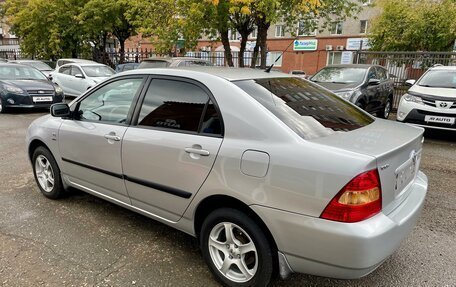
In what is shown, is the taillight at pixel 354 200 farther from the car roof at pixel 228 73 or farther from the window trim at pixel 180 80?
the car roof at pixel 228 73

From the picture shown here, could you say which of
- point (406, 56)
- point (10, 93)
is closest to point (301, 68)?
point (406, 56)

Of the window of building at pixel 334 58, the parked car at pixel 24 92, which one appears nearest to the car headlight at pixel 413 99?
the parked car at pixel 24 92

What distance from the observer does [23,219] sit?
3635 millimetres

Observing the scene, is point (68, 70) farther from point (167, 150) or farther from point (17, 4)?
point (17, 4)

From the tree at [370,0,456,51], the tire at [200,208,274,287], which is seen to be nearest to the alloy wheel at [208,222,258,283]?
the tire at [200,208,274,287]

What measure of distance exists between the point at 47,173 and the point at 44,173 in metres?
0.07

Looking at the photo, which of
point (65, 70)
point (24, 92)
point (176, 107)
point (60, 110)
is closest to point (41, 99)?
point (24, 92)

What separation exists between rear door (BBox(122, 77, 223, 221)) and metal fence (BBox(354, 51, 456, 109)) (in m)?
10.5

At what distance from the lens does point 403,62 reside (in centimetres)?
1191

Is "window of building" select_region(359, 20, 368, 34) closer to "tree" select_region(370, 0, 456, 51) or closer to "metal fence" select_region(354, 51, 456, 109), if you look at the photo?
"tree" select_region(370, 0, 456, 51)

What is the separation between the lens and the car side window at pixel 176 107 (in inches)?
104

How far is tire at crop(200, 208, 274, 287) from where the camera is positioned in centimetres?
230

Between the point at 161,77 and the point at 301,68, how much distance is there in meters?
32.3

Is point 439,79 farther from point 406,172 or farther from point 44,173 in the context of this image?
point 44,173
